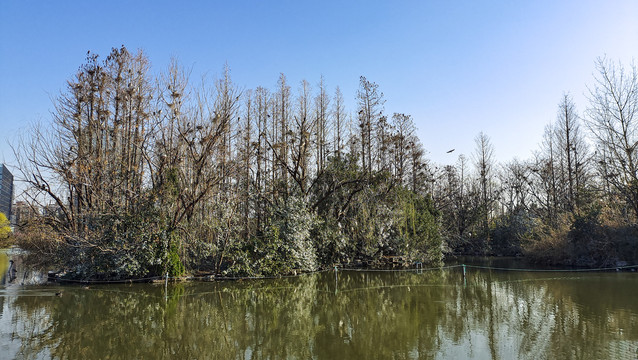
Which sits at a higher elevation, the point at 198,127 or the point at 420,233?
the point at 198,127

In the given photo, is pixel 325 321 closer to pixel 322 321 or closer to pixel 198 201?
pixel 322 321

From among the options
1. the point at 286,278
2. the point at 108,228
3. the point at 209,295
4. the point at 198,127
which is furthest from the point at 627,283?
the point at 108,228

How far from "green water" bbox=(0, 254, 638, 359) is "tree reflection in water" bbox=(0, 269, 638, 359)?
0.02 metres

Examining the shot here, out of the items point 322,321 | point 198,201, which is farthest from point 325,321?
point 198,201

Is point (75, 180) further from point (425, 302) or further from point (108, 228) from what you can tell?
point (425, 302)

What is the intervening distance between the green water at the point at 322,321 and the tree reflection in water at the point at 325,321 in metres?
0.02

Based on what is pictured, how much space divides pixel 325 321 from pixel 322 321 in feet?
0.21

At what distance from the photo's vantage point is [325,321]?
8.24 meters

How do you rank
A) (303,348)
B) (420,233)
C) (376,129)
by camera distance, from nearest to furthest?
(303,348)
(420,233)
(376,129)

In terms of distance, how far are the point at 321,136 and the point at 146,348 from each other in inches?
672

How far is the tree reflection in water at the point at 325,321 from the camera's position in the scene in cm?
619

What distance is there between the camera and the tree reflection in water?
619 cm

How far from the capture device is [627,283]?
43.6ft

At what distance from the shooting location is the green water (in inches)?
243
